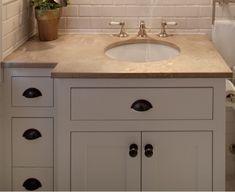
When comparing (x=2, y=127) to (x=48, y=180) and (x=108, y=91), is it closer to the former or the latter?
(x=48, y=180)

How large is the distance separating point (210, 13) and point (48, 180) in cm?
124

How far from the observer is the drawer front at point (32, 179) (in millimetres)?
1976

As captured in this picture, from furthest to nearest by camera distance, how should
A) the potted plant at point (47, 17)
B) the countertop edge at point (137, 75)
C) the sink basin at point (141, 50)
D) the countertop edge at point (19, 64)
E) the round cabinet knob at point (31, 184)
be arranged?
the sink basin at point (141, 50) → the potted plant at point (47, 17) → the round cabinet knob at point (31, 184) → the countertop edge at point (19, 64) → the countertop edge at point (137, 75)

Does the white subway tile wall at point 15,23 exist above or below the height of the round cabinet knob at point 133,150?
above

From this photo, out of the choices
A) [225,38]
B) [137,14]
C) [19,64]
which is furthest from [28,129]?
[225,38]

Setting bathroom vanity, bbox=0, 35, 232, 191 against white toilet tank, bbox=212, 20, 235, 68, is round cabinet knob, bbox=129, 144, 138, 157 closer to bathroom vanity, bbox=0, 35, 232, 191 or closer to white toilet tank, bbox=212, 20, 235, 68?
bathroom vanity, bbox=0, 35, 232, 191

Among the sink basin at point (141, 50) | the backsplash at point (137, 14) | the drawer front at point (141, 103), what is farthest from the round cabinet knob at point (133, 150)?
the backsplash at point (137, 14)

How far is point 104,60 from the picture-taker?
1938 mm

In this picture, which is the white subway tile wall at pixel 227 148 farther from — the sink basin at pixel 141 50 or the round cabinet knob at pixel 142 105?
the round cabinet knob at pixel 142 105

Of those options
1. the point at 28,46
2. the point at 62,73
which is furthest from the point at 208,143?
the point at 28,46

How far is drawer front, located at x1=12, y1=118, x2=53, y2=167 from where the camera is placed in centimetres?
194

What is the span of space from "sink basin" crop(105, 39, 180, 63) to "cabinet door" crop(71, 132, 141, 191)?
63 cm

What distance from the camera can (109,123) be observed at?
1.79 meters

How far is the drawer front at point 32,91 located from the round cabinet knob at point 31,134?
114 millimetres
